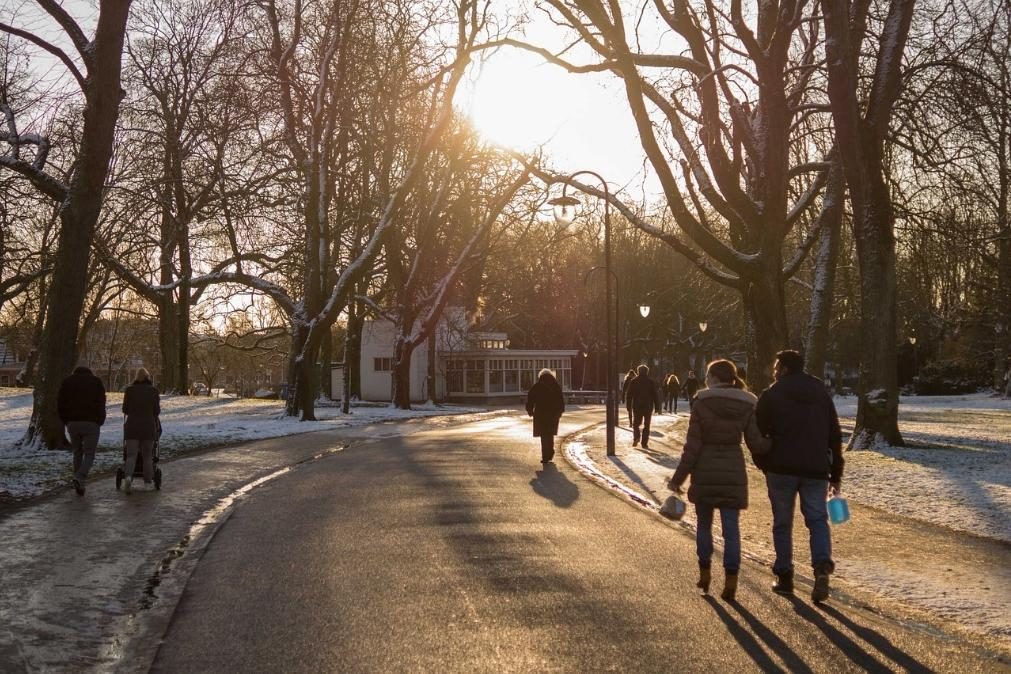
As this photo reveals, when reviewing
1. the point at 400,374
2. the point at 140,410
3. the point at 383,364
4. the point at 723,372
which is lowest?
the point at 140,410

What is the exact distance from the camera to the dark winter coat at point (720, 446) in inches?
290

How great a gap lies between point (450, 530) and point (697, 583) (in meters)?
3.11

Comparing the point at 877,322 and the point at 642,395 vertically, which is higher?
the point at 877,322

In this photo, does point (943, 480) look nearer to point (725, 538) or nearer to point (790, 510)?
point (790, 510)

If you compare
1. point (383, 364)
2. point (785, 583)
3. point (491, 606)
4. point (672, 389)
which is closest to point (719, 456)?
point (785, 583)

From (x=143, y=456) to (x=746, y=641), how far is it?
31.2 ft

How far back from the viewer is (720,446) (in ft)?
24.3

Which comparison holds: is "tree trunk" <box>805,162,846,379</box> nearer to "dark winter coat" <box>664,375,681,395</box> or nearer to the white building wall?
"dark winter coat" <box>664,375,681,395</box>

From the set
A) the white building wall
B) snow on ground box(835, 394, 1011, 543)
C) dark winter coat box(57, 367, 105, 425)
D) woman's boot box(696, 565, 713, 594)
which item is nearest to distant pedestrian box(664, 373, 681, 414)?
the white building wall

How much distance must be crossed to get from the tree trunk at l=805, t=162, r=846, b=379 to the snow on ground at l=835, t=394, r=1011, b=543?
100 inches

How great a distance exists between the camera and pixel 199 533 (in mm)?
10078

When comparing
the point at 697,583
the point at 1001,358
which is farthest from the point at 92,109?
the point at 1001,358

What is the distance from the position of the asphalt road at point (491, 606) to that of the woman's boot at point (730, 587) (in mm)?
82

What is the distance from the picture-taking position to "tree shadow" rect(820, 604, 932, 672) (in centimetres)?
551
